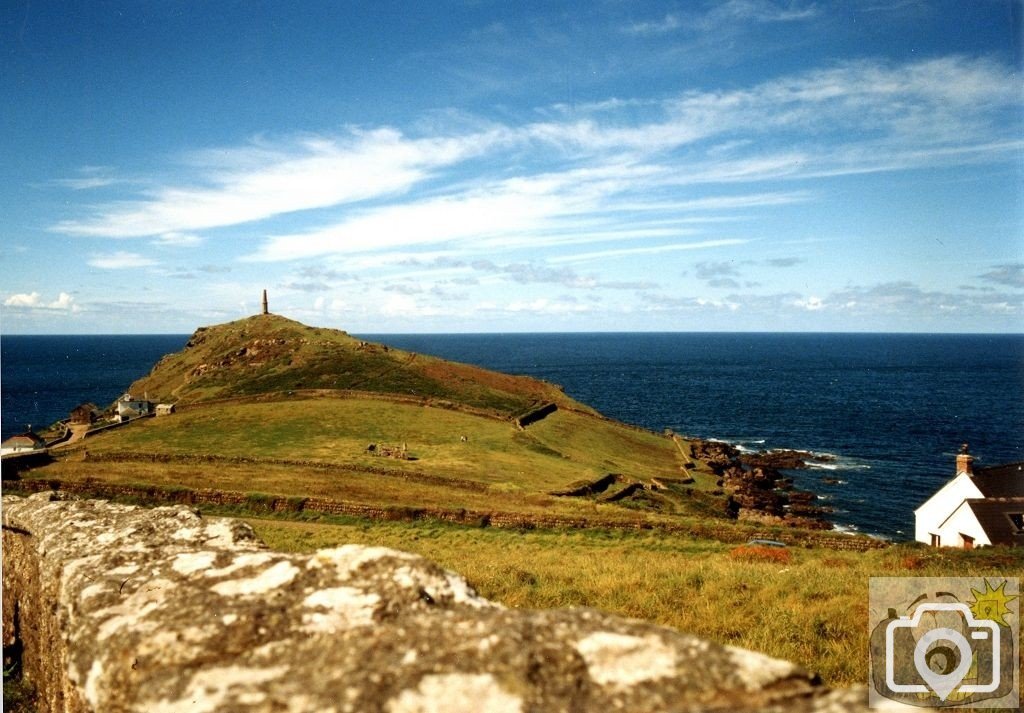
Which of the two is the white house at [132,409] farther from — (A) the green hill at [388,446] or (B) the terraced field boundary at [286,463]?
(B) the terraced field boundary at [286,463]

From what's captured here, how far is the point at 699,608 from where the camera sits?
27.0ft

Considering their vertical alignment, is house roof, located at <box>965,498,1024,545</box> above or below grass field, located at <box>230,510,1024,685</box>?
below

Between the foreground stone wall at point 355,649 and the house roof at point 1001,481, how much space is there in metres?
41.4

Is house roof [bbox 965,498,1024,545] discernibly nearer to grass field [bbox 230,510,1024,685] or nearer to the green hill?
the green hill

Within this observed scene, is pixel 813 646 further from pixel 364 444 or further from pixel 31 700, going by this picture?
pixel 364 444

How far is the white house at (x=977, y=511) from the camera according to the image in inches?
1216

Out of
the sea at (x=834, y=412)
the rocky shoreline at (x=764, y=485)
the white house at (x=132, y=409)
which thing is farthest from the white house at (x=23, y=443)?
the rocky shoreline at (x=764, y=485)

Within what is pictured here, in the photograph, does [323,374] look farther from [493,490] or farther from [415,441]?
[493,490]

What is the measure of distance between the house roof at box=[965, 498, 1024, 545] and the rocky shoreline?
1129cm

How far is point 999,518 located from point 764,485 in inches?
Result: 1183

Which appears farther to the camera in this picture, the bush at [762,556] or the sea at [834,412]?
the sea at [834,412]

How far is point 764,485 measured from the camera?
61.1 meters

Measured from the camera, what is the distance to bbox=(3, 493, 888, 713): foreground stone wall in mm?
2578

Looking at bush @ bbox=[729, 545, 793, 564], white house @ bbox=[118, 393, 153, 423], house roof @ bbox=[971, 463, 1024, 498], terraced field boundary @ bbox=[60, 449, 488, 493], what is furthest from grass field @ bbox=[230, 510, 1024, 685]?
white house @ bbox=[118, 393, 153, 423]
